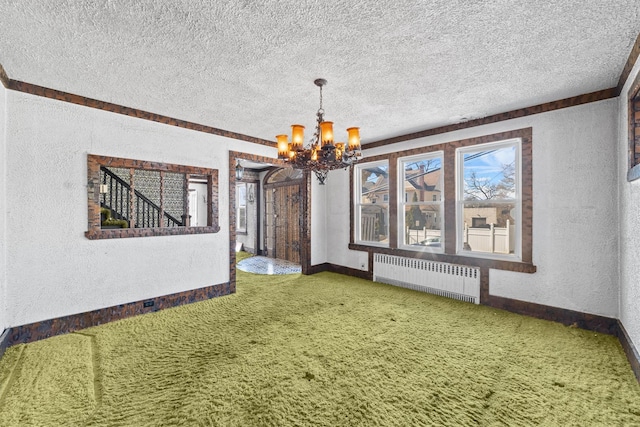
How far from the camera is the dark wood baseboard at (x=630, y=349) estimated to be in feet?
7.14

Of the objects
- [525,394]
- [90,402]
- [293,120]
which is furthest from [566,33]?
[90,402]

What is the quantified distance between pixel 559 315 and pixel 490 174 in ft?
6.31

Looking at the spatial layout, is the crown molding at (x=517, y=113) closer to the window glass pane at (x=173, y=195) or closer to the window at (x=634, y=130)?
the window at (x=634, y=130)

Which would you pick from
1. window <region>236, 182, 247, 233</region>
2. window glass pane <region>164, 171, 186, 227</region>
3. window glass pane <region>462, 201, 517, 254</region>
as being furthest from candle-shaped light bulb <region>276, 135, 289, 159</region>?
window <region>236, 182, 247, 233</region>

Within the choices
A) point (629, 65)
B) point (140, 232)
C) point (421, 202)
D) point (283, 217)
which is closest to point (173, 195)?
point (283, 217)

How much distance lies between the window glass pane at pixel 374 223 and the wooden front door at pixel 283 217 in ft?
5.91

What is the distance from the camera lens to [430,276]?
14.2 ft

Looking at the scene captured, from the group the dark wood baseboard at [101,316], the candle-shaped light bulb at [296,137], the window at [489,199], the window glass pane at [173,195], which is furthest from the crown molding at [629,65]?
the window glass pane at [173,195]

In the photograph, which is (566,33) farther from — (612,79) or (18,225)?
(18,225)

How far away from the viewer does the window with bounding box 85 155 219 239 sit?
10.5ft

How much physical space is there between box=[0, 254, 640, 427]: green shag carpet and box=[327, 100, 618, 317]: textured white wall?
1.32 feet

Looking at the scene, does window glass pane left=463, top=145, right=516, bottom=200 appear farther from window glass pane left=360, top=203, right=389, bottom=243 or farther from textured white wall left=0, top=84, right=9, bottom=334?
textured white wall left=0, top=84, right=9, bottom=334

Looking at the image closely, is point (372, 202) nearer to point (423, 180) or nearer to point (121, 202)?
point (423, 180)

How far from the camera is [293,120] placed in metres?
3.91
